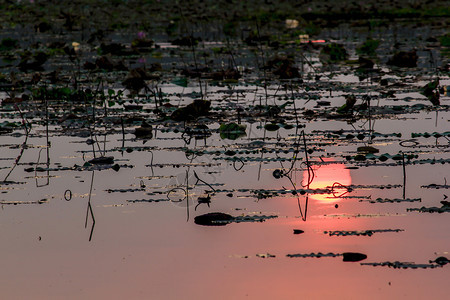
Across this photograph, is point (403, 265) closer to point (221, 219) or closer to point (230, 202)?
point (221, 219)

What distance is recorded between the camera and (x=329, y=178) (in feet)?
17.4

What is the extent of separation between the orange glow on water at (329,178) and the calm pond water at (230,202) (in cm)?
1

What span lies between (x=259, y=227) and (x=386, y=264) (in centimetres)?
79

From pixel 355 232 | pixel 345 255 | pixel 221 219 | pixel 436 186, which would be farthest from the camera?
pixel 436 186

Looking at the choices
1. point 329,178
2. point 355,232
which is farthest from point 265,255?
point 329,178

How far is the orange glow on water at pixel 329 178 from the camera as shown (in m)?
4.89

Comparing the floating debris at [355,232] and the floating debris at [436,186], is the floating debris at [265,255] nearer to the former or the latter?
the floating debris at [355,232]

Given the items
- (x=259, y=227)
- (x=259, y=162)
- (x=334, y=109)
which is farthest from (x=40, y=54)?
(x=259, y=227)

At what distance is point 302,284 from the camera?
351 centimetres

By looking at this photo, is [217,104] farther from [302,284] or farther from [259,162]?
[302,284]

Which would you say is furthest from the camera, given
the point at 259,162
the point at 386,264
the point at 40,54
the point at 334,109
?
the point at 40,54

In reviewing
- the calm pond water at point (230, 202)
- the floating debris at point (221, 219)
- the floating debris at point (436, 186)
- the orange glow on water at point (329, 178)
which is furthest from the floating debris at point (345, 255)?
the floating debris at point (436, 186)

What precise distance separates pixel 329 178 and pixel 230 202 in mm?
776

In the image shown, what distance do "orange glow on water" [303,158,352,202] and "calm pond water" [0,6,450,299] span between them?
0.04ft
